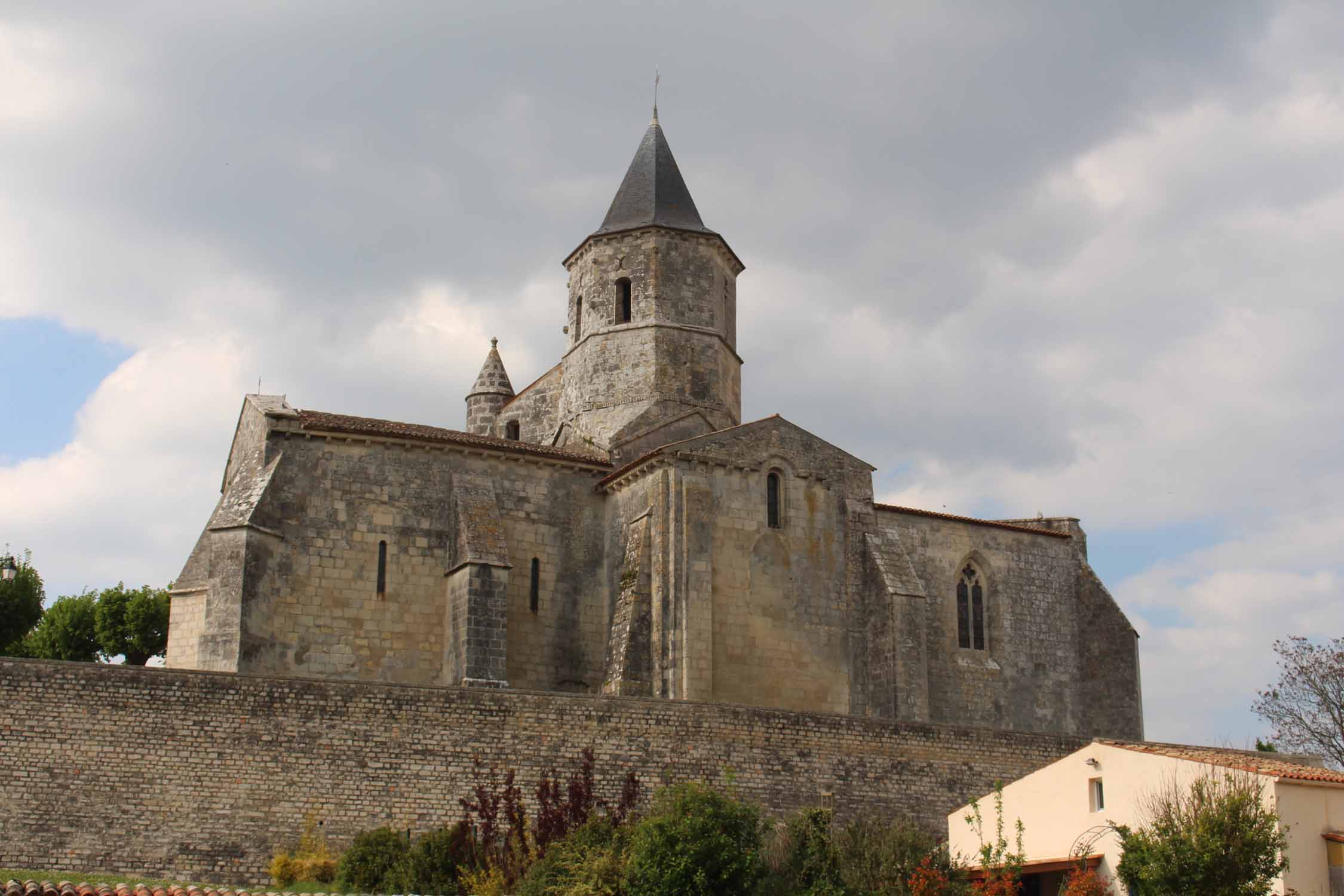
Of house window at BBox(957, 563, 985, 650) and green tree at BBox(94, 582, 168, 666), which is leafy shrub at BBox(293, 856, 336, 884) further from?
green tree at BBox(94, 582, 168, 666)

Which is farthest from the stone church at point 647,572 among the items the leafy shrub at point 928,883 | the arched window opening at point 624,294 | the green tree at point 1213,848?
the green tree at point 1213,848

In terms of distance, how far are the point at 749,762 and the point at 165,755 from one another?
9683mm

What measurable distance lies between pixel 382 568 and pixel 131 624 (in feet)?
53.1

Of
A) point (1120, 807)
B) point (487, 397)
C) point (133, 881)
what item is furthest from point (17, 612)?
point (1120, 807)

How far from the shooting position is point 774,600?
30594 millimetres

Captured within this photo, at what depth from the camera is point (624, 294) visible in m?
37.0

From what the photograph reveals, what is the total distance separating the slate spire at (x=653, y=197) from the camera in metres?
37.2

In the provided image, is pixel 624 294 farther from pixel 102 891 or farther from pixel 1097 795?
pixel 102 891

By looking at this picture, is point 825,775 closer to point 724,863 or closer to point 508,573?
point 724,863

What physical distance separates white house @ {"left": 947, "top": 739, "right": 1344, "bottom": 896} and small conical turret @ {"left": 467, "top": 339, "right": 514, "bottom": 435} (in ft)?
75.3

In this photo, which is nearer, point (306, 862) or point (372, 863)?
point (372, 863)

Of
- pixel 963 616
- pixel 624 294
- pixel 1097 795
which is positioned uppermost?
pixel 624 294

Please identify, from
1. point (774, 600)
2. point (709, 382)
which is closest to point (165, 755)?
point (774, 600)

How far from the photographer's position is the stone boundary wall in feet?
69.5
